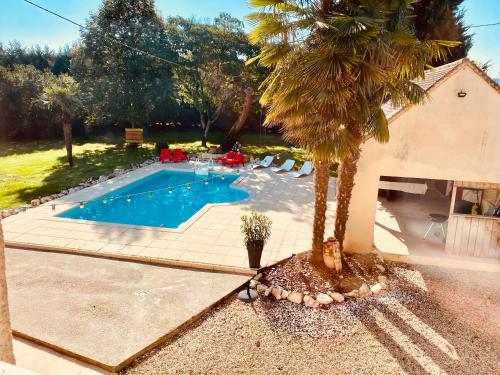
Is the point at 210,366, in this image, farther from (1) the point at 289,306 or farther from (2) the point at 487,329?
(2) the point at 487,329

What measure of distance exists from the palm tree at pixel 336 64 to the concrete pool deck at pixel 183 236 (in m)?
3.38

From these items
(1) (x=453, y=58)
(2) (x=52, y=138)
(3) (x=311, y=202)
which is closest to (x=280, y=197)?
(3) (x=311, y=202)

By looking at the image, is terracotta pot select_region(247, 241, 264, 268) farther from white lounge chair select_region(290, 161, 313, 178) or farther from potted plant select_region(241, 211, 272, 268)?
white lounge chair select_region(290, 161, 313, 178)

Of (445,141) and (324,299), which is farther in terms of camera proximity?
(445,141)

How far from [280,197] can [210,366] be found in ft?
35.6

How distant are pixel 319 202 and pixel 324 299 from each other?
2.33 meters

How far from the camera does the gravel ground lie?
5949 millimetres

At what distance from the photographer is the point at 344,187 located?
8820mm

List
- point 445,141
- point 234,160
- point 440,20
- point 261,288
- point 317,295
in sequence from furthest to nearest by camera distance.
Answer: point 234,160 < point 440,20 < point 445,141 < point 261,288 < point 317,295

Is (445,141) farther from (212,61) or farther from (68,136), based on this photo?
(212,61)

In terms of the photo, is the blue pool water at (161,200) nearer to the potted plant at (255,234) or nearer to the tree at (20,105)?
the potted plant at (255,234)

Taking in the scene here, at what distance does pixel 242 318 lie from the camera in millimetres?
7246

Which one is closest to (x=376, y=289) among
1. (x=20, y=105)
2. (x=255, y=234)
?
(x=255, y=234)

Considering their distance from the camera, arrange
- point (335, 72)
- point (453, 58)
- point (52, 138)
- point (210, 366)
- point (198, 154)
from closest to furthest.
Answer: point (210, 366) → point (335, 72) → point (453, 58) → point (198, 154) → point (52, 138)
